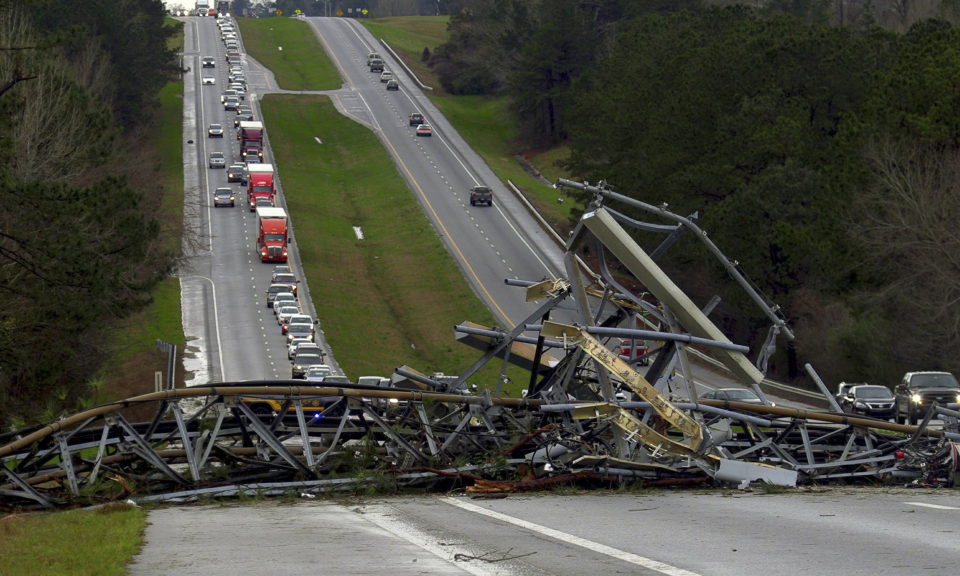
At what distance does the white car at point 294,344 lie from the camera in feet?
192

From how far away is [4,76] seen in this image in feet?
130

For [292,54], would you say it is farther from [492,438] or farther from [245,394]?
[245,394]

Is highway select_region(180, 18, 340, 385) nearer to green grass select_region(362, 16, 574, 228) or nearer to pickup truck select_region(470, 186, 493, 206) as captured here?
pickup truck select_region(470, 186, 493, 206)

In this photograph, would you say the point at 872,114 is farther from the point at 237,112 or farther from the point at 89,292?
the point at 237,112

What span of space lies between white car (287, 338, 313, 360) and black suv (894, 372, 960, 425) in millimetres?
29329

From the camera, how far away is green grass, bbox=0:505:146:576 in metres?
10.6

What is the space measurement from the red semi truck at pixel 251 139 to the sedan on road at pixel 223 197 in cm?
1395

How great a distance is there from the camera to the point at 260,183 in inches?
3824

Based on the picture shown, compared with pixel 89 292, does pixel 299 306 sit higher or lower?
lower

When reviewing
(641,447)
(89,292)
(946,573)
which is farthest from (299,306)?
(946,573)

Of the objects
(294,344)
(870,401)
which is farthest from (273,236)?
(870,401)

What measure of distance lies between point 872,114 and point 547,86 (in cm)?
7506

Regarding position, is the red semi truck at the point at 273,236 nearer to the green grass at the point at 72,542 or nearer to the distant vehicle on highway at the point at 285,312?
the distant vehicle on highway at the point at 285,312

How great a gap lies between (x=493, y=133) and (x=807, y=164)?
255ft
